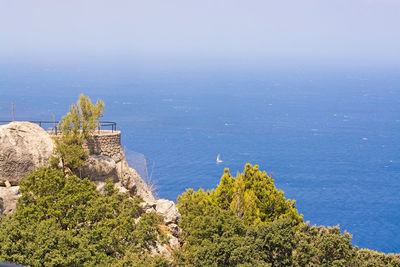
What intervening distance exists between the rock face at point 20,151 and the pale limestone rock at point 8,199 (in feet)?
4.90

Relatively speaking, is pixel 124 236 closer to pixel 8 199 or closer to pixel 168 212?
pixel 168 212

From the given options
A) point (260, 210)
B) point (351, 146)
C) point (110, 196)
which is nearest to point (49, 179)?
point (110, 196)

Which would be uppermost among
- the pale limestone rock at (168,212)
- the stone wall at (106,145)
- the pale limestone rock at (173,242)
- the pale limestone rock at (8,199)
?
the stone wall at (106,145)

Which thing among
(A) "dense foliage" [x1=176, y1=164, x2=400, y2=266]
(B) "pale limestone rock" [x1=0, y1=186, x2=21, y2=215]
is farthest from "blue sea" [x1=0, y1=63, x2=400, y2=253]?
(B) "pale limestone rock" [x1=0, y1=186, x2=21, y2=215]

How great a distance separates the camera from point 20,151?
107 ft

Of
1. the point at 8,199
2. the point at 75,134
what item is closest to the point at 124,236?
the point at 8,199

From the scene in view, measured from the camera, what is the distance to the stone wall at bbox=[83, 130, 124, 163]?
Result: 36719 millimetres

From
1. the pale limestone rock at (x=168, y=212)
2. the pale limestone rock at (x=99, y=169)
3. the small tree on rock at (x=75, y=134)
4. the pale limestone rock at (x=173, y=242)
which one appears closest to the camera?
the pale limestone rock at (x=173, y=242)

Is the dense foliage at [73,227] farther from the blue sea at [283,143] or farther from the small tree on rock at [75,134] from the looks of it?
the blue sea at [283,143]

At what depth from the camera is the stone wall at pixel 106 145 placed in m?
36.7

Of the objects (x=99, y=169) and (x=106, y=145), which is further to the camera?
(x=106, y=145)

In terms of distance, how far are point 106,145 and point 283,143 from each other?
94467 mm

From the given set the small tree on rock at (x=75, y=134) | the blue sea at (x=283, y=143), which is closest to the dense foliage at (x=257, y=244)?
the small tree on rock at (x=75, y=134)

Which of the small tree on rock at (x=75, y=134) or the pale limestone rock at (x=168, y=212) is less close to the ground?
the small tree on rock at (x=75, y=134)
